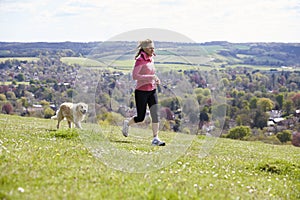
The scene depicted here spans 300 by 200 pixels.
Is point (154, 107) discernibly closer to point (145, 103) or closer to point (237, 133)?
point (145, 103)

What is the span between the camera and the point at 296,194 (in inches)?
368

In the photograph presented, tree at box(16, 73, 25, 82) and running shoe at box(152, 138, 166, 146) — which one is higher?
running shoe at box(152, 138, 166, 146)

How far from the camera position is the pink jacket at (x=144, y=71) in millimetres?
13969

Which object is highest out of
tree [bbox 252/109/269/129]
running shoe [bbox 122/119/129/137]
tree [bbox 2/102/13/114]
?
running shoe [bbox 122/119/129/137]

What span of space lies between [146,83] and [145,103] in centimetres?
74

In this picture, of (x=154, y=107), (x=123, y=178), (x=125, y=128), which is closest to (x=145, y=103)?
(x=154, y=107)

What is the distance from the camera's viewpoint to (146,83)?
1425cm

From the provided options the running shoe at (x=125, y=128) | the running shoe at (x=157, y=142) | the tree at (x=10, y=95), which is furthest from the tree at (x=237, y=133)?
the tree at (x=10, y=95)

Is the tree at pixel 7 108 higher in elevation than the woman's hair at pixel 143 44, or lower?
lower

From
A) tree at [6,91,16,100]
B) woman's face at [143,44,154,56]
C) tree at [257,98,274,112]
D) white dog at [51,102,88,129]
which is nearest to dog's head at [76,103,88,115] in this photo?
white dog at [51,102,88,129]

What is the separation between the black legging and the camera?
47.2 ft

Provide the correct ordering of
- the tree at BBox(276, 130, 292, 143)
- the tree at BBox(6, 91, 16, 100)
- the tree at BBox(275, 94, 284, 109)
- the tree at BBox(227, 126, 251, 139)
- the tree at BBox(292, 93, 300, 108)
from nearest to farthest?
the tree at BBox(227, 126, 251, 139) < the tree at BBox(276, 130, 292, 143) < the tree at BBox(6, 91, 16, 100) < the tree at BBox(275, 94, 284, 109) < the tree at BBox(292, 93, 300, 108)

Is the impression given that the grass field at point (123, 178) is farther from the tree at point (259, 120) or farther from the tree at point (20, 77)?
the tree at point (20, 77)

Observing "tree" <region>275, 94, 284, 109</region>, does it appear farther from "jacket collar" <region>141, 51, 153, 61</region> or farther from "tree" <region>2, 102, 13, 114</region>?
"jacket collar" <region>141, 51, 153, 61</region>
